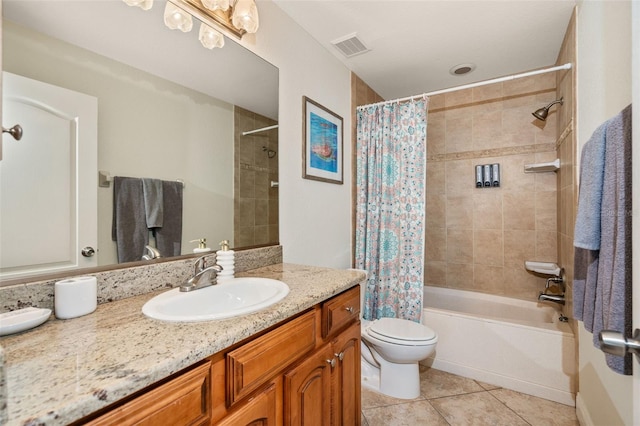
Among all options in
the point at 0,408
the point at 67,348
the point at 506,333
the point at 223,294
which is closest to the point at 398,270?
the point at 506,333

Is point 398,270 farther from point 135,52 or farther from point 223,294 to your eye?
point 135,52

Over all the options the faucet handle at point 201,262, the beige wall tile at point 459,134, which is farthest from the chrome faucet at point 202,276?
the beige wall tile at point 459,134

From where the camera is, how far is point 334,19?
1.86 metres

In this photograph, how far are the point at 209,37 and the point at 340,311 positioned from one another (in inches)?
53.5

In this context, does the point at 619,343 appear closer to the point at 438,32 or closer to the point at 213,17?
the point at 213,17

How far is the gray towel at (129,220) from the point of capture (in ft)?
3.40

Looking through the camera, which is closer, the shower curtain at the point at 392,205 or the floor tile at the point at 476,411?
the floor tile at the point at 476,411

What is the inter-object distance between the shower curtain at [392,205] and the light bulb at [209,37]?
4.45 ft

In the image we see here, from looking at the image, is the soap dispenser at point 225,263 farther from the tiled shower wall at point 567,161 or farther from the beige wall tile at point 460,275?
the beige wall tile at point 460,275

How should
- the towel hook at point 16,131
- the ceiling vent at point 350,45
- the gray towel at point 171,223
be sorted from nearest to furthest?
1. the towel hook at point 16,131
2. the gray towel at point 171,223
3. the ceiling vent at point 350,45

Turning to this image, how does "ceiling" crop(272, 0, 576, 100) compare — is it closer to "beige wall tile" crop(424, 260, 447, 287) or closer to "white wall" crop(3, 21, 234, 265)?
"white wall" crop(3, 21, 234, 265)

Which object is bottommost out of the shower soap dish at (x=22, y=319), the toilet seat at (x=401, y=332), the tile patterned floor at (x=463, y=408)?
the tile patterned floor at (x=463, y=408)

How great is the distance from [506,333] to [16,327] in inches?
95.2

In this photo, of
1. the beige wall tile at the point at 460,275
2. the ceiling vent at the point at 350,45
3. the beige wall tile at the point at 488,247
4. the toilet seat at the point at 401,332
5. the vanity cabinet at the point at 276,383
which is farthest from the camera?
the beige wall tile at the point at 460,275
